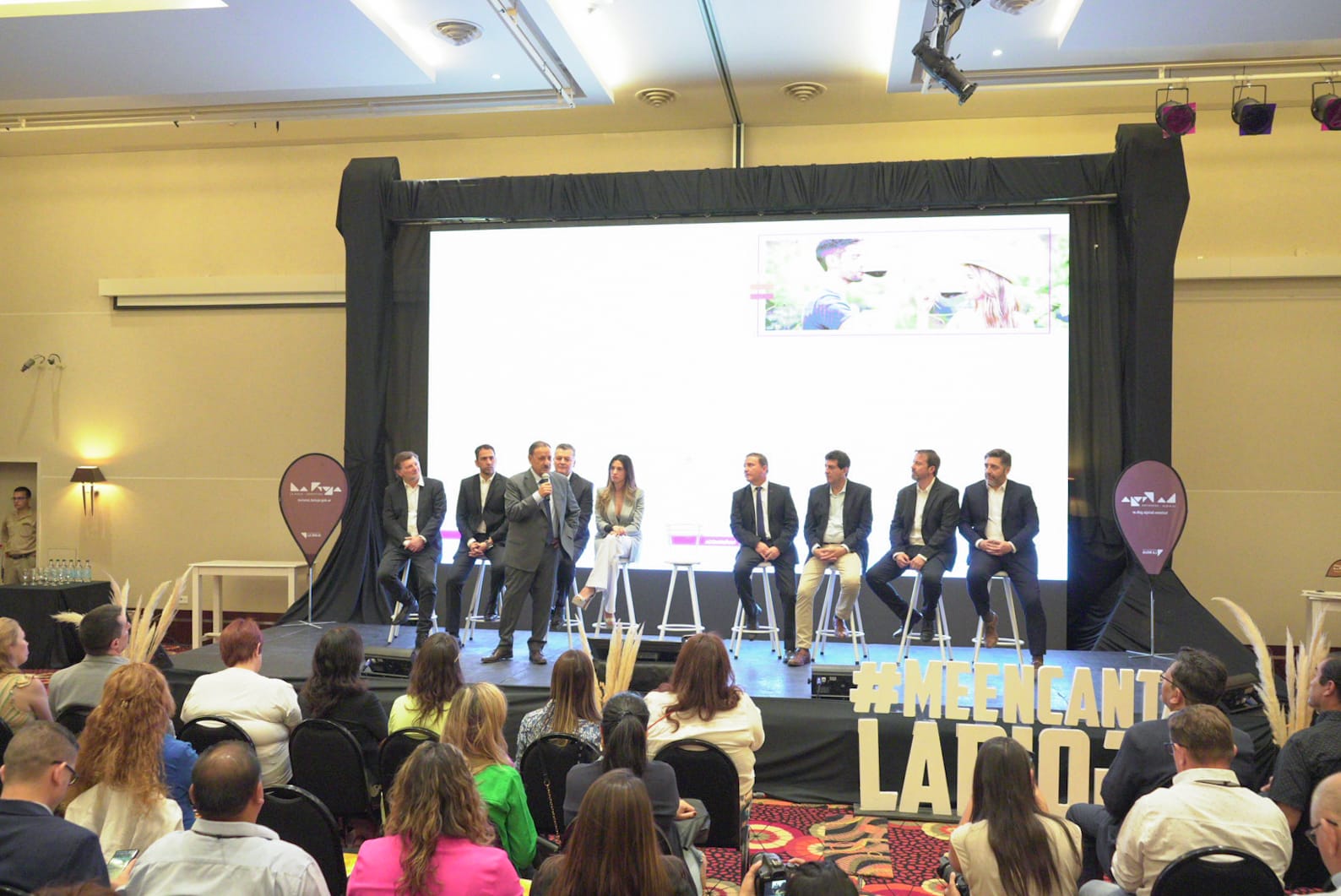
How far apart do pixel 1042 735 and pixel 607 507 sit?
3145 millimetres

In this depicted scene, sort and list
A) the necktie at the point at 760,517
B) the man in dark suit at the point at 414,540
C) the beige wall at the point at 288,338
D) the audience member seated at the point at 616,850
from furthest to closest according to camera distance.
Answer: the beige wall at the point at 288,338, the man in dark suit at the point at 414,540, the necktie at the point at 760,517, the audience member seated at the point at 616,850

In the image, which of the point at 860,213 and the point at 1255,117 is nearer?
the point at 1255,117

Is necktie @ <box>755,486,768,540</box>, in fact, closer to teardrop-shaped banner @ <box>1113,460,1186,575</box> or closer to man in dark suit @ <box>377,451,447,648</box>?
man in dark suit @ <box>377,451,447,648</box>

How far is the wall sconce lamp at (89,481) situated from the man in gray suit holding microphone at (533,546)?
5.34m

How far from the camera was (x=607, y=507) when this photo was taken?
6.86m

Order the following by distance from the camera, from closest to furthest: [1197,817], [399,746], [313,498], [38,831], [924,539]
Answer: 1. [38,831]
2. [1197,817]
3. [399,746]
4. [924,539]
5. [313,498]

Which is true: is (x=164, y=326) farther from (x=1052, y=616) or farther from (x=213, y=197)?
(x=1052, y=616)

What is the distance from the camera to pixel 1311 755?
3.25 m

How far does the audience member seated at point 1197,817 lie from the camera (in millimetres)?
2631

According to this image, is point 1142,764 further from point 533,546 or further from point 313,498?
point 313,498

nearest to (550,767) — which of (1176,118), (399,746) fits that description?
(399,746)

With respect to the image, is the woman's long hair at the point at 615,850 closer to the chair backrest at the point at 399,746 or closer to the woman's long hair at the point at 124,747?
the woman's long hair at the point at 124,747

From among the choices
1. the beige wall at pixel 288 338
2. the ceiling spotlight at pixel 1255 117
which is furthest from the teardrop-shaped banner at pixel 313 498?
the ceiling spotlight at pixel 1255 117

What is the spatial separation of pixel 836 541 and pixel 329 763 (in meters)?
3.71
